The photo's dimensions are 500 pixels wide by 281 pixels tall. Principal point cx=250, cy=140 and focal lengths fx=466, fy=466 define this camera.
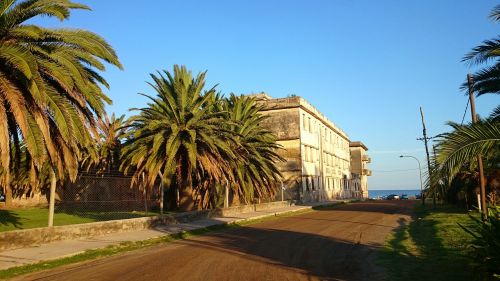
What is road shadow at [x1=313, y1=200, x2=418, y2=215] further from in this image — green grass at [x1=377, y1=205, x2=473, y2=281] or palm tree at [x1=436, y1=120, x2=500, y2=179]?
palm tree at [x1=436, y1=120, x2=500, y2=179]

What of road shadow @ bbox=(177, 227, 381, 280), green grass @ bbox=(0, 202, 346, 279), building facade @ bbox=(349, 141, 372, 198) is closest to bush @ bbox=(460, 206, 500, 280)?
road shadow @ bbox=(177, 227, 381, 280)

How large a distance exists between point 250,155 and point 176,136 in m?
9.99

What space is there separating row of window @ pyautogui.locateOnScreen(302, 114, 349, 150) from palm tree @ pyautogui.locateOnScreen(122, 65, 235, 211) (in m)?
28.5

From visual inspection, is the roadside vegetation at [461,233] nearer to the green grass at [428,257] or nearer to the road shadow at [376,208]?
the green grass at [428,257]

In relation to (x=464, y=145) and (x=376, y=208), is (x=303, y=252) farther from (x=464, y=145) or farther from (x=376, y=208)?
(x=376, y=208)

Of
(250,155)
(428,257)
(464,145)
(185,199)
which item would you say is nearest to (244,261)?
(428,257)

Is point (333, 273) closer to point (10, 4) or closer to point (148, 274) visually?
point (148, 274)

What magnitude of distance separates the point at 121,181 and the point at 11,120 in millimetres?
10246

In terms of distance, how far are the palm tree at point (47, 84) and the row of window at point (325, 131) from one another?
4067 cm

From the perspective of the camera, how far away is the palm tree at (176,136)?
2448cm

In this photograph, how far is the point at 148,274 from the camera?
31.9 ft

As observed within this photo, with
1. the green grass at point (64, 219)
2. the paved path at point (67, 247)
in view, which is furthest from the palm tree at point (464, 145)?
the green grass at point (64, 219)

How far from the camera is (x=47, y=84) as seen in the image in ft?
45.2

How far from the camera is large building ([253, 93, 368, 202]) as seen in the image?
52.1 metres
